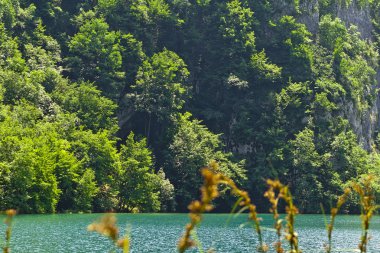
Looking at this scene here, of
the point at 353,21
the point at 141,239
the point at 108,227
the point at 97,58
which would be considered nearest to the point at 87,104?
the point at 97,58

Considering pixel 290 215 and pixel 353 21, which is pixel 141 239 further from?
pixel 353 21

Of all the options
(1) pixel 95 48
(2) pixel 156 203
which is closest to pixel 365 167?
(2) pixel 156 203

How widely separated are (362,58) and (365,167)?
100 feet

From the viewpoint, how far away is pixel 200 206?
2.89 meters

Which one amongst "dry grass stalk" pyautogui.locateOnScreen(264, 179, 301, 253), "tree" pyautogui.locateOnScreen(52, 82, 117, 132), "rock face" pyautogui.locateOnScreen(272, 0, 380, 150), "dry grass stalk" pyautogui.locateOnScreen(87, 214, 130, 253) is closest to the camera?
"dry grass stalk" pyautogui.locateOnScreen(87, 214, 130, 253)

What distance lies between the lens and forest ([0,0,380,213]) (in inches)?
2904

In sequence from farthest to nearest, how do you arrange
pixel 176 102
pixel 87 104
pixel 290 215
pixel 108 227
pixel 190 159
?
pixel 176 102 < pixel 190 159 < pixel 87 104 < pixel 290 215 < pixel 108 227

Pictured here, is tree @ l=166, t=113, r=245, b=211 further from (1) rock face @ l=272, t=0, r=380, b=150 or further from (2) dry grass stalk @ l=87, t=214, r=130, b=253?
(2) dry grass stalk @ l=87, t=214, r=130, b=253

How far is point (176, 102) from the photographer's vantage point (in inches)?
3654

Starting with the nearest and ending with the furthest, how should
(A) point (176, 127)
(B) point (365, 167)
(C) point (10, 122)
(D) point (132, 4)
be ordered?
(C) point (10, 122) < (A) point (176, 127) < (B) point (365, 167) < (D) point (132, 4)

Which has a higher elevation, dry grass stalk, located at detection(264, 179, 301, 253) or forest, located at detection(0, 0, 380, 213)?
forest, located at detection(0, 0, 380, 213)

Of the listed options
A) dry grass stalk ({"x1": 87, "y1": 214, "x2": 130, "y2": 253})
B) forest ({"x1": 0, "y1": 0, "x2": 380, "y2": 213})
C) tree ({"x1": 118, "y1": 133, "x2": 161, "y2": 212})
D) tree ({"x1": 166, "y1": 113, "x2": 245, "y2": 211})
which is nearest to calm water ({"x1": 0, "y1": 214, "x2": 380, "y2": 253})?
forest ({"x1": 0, "y1": 0, "x2": 380, "y2": 213})

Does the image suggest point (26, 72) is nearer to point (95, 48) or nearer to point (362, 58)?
point (95, 48)

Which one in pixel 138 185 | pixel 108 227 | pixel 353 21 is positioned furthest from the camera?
pixel 353 21
